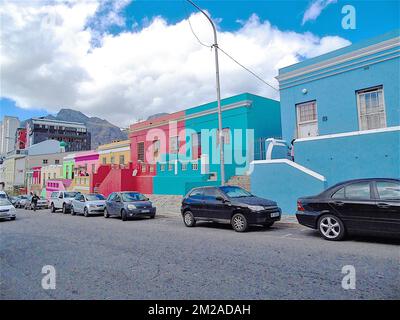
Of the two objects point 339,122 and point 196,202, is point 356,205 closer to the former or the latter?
point 196,202

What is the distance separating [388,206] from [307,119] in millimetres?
9732

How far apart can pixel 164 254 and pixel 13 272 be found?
302 cm

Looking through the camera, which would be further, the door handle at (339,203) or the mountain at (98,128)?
the mountain at (98,128)

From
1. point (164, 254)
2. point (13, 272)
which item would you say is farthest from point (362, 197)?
point (13, 272)

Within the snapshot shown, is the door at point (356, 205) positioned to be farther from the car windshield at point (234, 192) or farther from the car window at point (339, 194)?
the car windshield at point (234, 192)

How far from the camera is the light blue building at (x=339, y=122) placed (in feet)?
38.7

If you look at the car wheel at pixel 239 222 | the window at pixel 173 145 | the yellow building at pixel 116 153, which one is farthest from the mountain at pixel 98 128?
the car wheel at pixel 239 222

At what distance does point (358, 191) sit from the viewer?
7.99 meters

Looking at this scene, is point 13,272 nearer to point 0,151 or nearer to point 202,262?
point 202,262

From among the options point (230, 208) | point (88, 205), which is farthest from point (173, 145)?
point (230, 208)

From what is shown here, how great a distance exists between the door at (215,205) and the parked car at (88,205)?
9055 mm

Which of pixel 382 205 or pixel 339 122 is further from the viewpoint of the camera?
pixel 339 122

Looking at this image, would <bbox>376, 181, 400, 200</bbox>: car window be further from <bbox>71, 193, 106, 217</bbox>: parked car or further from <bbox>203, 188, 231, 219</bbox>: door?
<bbox>71, 193, 106, 217</bbox>: parked car

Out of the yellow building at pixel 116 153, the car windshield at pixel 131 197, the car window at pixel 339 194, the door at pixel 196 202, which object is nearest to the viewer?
the car window at pixel 339 194
